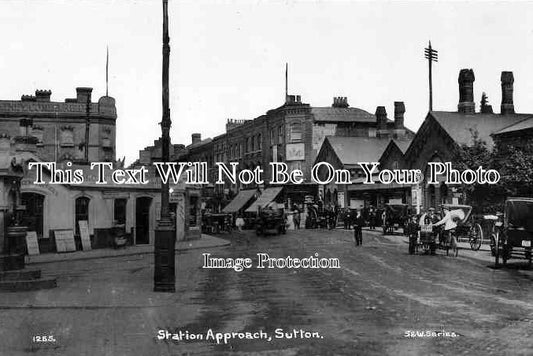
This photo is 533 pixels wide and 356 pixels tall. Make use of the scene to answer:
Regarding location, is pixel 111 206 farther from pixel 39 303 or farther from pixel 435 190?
pixel 435 190

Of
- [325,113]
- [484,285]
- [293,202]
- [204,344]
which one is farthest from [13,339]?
[325,113]

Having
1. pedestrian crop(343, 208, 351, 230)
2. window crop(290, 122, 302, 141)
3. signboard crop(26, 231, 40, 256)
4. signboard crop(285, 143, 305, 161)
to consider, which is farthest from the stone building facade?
signboard crop(26, 231, 40, 256)

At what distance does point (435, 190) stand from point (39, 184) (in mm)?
24040

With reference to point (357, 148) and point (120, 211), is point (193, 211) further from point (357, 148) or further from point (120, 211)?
point (357, 148)

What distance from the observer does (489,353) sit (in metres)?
7.37

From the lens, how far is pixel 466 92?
4000 cm

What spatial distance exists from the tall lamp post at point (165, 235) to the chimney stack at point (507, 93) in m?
33.1

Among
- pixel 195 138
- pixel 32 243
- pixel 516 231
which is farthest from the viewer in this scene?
pixel 195 138

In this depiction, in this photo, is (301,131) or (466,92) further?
(301,131)

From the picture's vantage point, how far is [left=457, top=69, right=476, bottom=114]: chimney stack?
1534 inches

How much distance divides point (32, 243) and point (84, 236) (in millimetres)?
2641

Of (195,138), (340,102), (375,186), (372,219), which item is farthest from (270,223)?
(195,138)

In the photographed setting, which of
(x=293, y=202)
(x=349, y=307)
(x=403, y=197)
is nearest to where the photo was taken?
(x=349, y=307)

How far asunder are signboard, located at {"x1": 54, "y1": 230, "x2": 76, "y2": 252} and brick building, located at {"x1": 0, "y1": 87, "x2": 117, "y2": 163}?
24.2m
